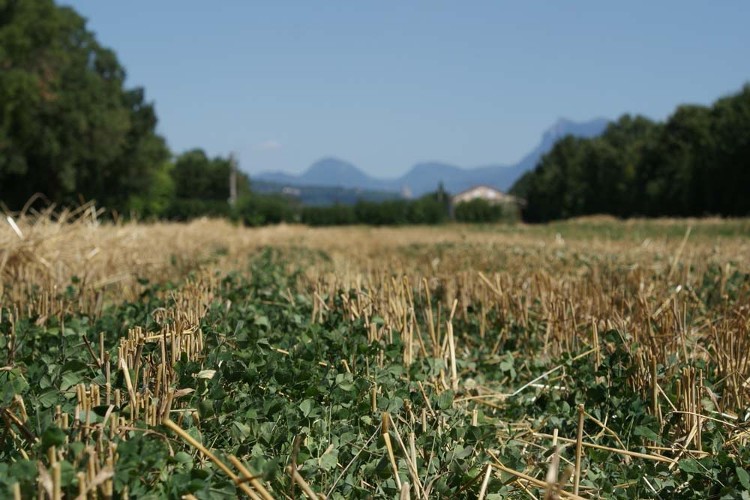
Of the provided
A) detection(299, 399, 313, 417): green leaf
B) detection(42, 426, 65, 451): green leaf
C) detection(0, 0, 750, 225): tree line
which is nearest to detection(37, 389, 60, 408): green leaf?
detection(42, 426, 65, 451): green leaf

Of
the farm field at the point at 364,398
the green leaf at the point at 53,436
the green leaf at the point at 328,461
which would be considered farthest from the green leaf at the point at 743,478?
the green leaf at the point at 53,436

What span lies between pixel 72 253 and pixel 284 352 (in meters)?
5.26

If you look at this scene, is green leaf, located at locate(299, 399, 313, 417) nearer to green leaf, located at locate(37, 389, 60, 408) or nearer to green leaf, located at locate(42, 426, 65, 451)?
green leaf, located at locate(37, 389, 60, 408)

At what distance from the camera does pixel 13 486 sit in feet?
6.28

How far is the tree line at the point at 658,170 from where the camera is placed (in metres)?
52.1

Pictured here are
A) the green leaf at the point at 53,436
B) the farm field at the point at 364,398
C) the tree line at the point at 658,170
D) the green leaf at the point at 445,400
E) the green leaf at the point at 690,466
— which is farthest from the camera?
the tree line at the point at 658,170

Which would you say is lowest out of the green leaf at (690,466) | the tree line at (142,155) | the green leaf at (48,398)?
the green leaf at (690,466)

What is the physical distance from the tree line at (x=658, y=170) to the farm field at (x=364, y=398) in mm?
50175

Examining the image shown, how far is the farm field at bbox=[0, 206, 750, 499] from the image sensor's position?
91.3 inches

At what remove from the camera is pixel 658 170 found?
6631 centimetres

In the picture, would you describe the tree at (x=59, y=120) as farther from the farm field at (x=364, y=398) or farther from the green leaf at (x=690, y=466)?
the green leaf at (x=690, y=466)

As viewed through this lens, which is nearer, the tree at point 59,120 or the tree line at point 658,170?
the tree at point 59,120

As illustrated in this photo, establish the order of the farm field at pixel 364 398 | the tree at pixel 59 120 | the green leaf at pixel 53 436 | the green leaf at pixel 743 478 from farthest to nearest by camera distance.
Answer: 1. the tree at pixel 59 120
2. the green leaf at pixel 743 478
3. the farm field at pixel 364 398
4. the green leaf at pixel 53 436

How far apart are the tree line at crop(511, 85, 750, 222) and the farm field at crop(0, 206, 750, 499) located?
50175 mm
